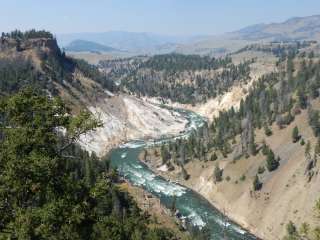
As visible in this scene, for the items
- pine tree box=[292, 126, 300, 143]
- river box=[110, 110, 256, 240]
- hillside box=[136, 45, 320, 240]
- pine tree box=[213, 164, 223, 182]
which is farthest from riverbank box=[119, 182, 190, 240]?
pine tree box=[292, 126, 300, 143]

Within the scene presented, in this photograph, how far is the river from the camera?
102619 millimetres

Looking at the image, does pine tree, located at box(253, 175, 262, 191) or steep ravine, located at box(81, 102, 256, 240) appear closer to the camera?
steep ravine, located at box(81, 102, 256, 240)

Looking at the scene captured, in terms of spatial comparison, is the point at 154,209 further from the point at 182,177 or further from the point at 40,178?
the point at 40,178

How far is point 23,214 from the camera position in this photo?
24.5 metres

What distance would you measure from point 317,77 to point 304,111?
55.1 feet

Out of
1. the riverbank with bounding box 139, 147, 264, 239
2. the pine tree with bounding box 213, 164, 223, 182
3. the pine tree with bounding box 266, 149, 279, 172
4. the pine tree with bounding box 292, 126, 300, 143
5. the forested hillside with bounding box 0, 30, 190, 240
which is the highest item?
the forested hillside with bounding box 0, 30, 190, 240

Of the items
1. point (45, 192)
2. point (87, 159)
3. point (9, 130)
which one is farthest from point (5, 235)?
point (87, 159)

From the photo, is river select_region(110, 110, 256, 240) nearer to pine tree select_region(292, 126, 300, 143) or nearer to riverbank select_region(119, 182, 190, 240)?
riverbank select_region(119, 182, 190, 240)

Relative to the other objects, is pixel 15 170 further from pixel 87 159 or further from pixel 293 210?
pixel 87 159

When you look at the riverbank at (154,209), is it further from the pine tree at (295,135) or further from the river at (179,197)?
the pine tree at (295,135)

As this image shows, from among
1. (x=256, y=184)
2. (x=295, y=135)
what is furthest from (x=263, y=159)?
(x=256, y=184)

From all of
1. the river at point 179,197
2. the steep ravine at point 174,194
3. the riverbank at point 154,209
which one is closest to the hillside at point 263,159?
the river at point 179,197

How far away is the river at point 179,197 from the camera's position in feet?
337

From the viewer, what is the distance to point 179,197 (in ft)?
409
